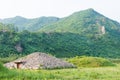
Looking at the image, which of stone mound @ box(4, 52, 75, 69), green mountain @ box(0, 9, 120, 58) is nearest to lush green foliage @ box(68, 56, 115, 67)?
stone mound @ box(4, 52, 75, 69)

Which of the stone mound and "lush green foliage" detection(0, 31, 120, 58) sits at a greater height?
the stone mound

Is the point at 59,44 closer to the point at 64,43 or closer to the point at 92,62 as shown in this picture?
the point at 64,43

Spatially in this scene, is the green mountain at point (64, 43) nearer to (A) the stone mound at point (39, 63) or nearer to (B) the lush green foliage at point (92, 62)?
(B) the lush green foliage at point (92, 62)

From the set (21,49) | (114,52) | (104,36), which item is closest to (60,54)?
(21,49)

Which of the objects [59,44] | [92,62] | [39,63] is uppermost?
[39,63]

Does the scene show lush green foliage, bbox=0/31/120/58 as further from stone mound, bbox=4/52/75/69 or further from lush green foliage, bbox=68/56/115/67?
stone mound, bbox=4/52/75/69

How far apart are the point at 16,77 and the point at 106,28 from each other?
11929 cm

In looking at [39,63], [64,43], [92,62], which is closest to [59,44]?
[64,43]

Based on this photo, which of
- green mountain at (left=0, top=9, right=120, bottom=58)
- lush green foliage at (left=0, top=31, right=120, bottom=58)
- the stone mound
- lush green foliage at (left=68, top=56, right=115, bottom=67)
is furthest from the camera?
green mountain at (left=0, top=9, right=120, bottom=58)

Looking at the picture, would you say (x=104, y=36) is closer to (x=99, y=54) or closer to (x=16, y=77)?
(x=99, y=54)

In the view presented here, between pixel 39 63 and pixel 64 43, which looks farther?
pixel 64 43

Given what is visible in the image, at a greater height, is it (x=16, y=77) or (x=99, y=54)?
(x=16, y=77)

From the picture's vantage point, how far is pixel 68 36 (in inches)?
4579

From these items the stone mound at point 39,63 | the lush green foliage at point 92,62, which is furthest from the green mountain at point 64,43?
the stone mound at point 39,63
